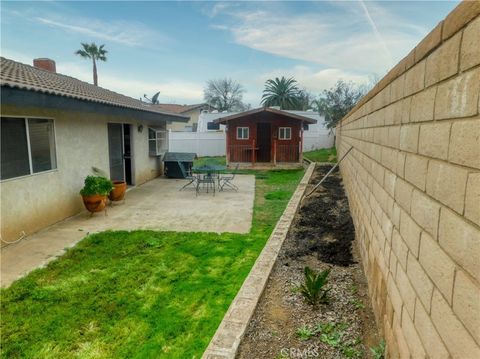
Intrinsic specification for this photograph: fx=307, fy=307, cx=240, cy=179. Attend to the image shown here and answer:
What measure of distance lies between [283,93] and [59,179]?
122 feet

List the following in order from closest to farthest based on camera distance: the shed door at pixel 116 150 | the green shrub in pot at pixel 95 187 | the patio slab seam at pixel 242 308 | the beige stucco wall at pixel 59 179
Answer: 1. the patio slab seam at pixel 242 308
2. the beige stucco wall at pixel 59 179
3. the green shrub in pot at pixel 95 187
4. the shed door at pixel 116 150

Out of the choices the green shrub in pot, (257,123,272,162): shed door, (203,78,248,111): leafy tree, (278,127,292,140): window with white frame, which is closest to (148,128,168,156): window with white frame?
the green shrub in pot

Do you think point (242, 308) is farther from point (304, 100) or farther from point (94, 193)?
point (304, 100)

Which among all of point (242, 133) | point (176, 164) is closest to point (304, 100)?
point (242, 133)

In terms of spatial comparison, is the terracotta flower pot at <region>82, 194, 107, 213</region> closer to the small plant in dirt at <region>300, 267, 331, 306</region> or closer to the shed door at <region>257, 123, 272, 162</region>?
the small plant in dirt at <region>300, 267, 331, 306</region>

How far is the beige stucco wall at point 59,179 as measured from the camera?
206 inches

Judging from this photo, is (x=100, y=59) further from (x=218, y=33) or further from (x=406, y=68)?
(x=406, y=68)

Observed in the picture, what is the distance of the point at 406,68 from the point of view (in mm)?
2275

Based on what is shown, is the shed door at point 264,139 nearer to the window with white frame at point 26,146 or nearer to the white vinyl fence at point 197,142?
the white vinyl fence at point 197,142

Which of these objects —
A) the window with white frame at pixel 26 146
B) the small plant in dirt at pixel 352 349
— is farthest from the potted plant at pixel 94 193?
the small plant in dirt at pixel 352 349

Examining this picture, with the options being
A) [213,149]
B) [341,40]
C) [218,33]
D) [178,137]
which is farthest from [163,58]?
[341,40]

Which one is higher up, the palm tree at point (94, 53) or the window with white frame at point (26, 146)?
the palm tree at point (94, 53)

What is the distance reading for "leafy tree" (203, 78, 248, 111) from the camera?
48219mm

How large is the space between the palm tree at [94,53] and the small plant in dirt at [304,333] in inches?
1385
